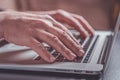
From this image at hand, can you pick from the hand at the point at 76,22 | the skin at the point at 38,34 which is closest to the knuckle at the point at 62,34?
the skin at the point at 38,34

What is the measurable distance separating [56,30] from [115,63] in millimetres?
158

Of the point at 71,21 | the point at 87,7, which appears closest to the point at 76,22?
the point at 71,21

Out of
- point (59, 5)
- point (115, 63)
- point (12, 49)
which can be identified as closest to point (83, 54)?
point (115, 63)

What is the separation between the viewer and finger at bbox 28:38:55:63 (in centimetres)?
57

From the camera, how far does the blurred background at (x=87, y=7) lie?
6.66ft

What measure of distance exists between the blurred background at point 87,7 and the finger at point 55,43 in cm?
141

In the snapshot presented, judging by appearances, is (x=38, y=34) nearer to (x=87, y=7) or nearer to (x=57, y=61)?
(x=57, y=61)

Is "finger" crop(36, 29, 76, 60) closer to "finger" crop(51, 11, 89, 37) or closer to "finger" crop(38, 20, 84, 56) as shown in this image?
"finger" crop(38, 20, 84, 56)

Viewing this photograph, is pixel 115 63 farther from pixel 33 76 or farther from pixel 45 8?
pixel 45 8

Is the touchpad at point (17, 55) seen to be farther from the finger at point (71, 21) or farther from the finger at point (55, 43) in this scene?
the finger at point (71, 21)

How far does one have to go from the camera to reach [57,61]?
573 mm

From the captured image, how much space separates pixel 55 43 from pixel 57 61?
5 cm

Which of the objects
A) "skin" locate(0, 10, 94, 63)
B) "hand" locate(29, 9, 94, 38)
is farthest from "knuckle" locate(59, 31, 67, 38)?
"hand" locate(29, 9, 94, 38)

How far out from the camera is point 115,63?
23.8 inches
